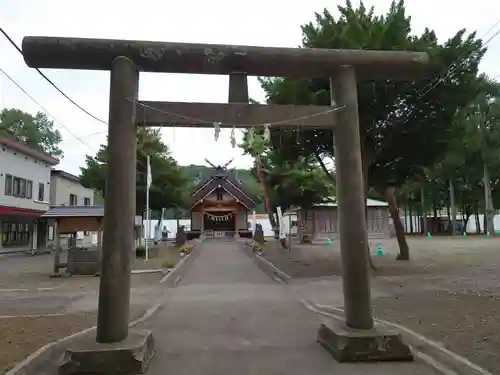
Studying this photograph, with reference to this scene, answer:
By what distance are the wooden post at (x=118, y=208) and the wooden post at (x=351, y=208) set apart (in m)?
2.88

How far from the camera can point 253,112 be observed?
21.2 ft

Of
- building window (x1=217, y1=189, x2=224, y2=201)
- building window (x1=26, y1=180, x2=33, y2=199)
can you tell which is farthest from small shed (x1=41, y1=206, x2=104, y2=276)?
building window (x1=217, y1=189, x2=224, y2=201)

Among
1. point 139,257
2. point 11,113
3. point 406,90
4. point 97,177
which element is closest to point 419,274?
point 406,90

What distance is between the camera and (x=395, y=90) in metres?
14.0

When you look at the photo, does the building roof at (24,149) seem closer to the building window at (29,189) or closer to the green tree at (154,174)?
the building window at (29,189)

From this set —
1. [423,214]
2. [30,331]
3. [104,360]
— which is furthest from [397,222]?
[423,214]

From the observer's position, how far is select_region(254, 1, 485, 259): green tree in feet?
45.4

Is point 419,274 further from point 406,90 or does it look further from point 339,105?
point 339,105

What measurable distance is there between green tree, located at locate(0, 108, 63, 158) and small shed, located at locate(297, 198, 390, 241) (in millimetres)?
25645

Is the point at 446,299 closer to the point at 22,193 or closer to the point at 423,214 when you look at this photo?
the point at 22,193

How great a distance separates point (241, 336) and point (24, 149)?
2702 centimetres

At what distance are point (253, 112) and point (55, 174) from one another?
1346 inches

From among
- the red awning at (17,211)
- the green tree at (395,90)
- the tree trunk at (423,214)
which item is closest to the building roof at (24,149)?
the red awning at (17,211)

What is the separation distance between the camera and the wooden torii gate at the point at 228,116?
582 centimetres
